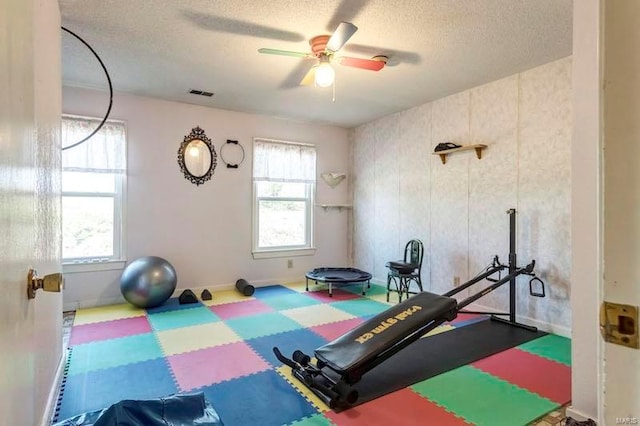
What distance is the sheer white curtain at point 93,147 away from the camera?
4.28 meters

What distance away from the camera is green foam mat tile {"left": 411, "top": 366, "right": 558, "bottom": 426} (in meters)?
2.18

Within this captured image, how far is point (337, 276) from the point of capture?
541 centimetres

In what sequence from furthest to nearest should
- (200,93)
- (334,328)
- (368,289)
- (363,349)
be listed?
(368,289) < (200,93) < (334,328) < (363,349)

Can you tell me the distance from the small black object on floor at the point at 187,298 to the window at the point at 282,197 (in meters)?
1.23

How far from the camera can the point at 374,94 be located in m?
4.59

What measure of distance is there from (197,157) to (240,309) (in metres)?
2.32

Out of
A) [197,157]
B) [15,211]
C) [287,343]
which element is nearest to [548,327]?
[287,343]

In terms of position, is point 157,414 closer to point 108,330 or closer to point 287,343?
point 287,343

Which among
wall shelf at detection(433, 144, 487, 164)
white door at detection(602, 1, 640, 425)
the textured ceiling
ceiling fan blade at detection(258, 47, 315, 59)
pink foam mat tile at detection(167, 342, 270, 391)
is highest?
the textured ceiling

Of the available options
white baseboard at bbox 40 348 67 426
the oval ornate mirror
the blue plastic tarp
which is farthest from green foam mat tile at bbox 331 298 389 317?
white baseboard at bbox 40 348 67 426

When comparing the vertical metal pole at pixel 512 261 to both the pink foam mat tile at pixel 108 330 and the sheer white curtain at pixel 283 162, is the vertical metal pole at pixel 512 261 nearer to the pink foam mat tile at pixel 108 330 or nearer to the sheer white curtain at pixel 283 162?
the sheer white curtain at pixel 283 162

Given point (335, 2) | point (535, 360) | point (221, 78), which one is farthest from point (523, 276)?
point (221, 78)

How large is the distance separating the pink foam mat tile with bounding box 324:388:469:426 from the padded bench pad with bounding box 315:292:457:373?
27cm

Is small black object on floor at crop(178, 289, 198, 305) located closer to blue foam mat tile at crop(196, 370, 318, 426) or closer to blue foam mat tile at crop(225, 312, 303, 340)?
blue foam mat tile at crop(225, 312, 303, 340)
